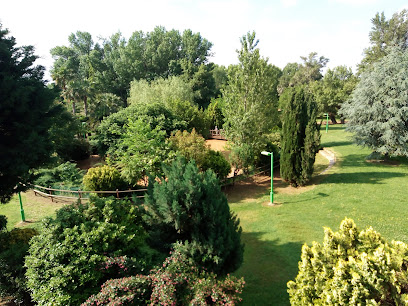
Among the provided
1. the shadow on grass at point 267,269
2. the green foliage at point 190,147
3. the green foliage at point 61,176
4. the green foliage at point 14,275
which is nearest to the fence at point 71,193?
the green foliage at point 61,176

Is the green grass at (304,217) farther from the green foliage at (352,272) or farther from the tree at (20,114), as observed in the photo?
the tree at (20,114)

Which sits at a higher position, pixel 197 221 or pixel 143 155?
pixel 143 155

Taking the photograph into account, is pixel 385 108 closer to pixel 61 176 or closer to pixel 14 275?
pixel 14 275

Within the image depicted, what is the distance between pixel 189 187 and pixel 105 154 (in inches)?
814

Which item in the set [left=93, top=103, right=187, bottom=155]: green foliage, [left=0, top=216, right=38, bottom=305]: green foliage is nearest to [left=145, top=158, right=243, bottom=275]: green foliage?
[left=0, top=216, right=38, bottom=305]: green foliage

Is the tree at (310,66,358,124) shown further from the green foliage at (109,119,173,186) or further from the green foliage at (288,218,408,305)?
the green foliage at (288,218,408,305)

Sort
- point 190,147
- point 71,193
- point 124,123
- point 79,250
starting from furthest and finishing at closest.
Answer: point 124,123 < point 71,193 < point 190,147 < point 79,250

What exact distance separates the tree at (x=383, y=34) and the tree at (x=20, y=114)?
46.3 m

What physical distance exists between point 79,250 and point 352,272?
635 cm

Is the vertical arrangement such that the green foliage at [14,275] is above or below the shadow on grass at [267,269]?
above

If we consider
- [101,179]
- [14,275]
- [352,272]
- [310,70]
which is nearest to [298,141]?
[101,179]

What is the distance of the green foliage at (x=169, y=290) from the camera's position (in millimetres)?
5668

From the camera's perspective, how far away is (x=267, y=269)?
9.51m

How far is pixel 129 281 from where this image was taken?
597 centimetres
